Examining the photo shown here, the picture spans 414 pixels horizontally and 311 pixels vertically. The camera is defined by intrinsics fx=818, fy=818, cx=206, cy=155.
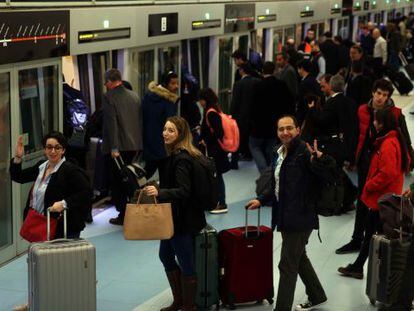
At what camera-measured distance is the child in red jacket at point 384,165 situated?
6531mm

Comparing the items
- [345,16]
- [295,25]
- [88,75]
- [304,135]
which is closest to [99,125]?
[88,75]

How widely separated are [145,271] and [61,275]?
200 centimetres

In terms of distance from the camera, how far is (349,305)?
647cm

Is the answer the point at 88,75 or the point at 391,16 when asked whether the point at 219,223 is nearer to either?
the point at 88,75

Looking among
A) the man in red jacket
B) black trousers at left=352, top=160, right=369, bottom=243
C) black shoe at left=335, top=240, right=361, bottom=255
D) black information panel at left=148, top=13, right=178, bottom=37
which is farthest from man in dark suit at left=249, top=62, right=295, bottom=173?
black trousers at left=352, top=160, right=369, bottom=243

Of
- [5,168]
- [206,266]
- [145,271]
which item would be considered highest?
[5,168]

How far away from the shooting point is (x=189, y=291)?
5.93 m

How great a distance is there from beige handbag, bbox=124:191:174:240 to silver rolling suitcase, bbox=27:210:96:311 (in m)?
0.31

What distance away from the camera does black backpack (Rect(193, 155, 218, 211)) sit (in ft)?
18.7

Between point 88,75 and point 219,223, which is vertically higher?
point 88,75

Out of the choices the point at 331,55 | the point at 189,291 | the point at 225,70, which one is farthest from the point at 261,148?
the point at 331,55

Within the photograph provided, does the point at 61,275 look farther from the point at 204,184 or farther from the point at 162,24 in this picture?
the point at 162,24

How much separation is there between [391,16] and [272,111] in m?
27.5

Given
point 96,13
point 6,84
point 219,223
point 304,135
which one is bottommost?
point 219,223
